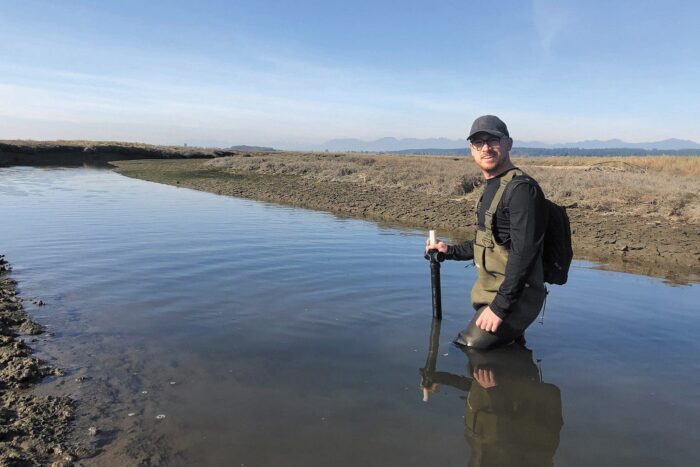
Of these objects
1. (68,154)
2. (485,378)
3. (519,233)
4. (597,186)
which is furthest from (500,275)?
(68,154)

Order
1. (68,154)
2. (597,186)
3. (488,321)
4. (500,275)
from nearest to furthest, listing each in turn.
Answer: (488,321), (500,275), (597,186), (68,154)

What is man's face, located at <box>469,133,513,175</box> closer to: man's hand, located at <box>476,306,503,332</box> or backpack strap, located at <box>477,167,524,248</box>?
backpack strap, located at <box>477,167,524,248</box>

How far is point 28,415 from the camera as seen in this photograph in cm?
362

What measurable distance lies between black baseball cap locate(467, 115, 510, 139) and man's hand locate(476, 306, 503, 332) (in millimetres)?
1493

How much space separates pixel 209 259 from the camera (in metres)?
9.34

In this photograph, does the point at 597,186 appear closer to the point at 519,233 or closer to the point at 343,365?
the point at 519,233

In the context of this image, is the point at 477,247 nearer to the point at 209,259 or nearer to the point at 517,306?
the point at 517,306

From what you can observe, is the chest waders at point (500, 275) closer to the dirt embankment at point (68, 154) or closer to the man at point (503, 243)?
the man at point (503, 243)

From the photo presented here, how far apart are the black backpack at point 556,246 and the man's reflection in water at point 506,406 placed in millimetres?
935

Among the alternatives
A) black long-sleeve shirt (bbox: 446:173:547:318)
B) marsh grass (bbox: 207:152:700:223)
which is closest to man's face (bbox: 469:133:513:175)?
black long-sleeve shirt (bbox: 446:173:547:318)

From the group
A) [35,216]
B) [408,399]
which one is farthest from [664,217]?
[35,216]

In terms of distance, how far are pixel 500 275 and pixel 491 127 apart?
132cm

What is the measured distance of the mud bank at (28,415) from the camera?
317 centimetres

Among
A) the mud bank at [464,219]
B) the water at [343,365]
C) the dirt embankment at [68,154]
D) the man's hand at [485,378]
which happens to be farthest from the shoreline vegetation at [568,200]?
the dirt embankment at [68,154]
